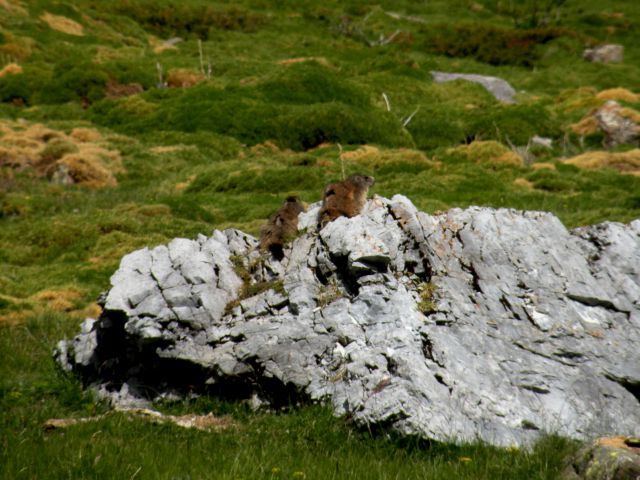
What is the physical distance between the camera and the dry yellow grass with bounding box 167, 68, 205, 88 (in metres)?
50.7

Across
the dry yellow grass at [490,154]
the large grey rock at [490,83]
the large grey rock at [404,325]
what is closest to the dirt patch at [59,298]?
the large grey rock at [404,325]

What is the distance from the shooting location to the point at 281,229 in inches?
464

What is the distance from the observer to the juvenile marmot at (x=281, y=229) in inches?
457

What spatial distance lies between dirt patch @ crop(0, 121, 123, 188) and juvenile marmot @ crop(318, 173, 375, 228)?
852 inches

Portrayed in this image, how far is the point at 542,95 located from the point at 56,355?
51.5 metres

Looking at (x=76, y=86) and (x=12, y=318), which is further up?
(x=12, y=318)

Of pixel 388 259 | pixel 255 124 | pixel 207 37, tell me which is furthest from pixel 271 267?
pixel 207 37

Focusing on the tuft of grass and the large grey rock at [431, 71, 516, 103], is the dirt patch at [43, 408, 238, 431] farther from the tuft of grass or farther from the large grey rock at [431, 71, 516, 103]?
the large grey rock at [431, 71, 516, 103]

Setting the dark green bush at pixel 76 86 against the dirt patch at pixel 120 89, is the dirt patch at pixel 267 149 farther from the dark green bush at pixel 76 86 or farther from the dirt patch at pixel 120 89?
the dark green bush at pixel 76 86

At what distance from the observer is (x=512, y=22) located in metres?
92.4

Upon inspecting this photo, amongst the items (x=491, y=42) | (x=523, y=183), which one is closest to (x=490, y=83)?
(x=491, y=42)

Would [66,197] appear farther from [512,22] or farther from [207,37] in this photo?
[512,22]

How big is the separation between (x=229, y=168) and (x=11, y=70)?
27.7 meters

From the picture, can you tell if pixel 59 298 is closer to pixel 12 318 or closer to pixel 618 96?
pixel 12 318
